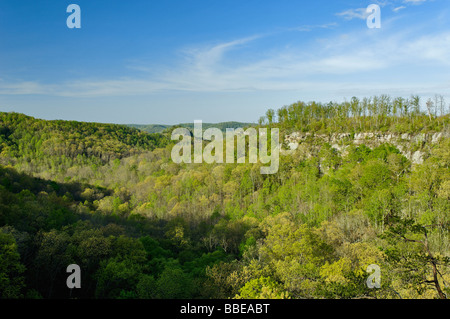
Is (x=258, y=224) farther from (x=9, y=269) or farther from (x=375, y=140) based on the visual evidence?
(x=375, y=140)

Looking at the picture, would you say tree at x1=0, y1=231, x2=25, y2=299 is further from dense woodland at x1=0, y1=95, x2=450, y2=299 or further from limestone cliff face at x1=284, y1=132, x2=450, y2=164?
limestone cliff face at x1=284, y1=132, x2=450, y2=164

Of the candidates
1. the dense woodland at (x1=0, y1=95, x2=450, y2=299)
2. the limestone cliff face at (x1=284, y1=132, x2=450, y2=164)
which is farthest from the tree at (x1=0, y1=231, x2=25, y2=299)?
the limestone cliff face at (x1=284, y1=132, x2=450, y2=164)

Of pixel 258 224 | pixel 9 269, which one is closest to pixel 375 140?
pixel 258 224

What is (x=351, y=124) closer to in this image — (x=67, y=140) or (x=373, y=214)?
(x=373, y=214)

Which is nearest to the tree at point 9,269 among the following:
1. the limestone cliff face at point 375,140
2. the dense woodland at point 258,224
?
the dense woodland at point 258,224

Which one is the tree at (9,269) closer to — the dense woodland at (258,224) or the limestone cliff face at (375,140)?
the dense woodland at (258,224)

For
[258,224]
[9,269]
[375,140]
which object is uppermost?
[375,140]
